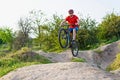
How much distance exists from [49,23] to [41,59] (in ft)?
78.5

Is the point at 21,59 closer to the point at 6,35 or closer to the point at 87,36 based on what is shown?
the point at 87,36

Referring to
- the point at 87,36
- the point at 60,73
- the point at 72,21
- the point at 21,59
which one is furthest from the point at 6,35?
the point at 60,73

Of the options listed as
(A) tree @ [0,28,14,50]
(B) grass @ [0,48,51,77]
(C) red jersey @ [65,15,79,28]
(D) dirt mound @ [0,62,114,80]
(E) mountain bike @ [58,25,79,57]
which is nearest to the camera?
(D) dirt mound @ [0,62,114,80]

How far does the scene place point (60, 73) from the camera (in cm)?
1292

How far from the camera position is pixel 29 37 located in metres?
55.3

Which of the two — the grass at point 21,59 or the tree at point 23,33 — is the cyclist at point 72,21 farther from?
the tree at point 23,33

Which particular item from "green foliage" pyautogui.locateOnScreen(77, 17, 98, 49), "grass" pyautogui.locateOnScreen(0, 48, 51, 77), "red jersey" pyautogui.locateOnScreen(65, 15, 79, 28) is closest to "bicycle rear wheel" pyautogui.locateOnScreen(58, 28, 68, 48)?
"red jersey" pyautogui.locateOnScreen(65, 15, 79, 28)

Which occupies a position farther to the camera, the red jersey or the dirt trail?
the red jersey

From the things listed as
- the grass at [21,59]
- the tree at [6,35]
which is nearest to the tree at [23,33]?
the tree at [6,35]

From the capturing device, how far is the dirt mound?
40.5 ft

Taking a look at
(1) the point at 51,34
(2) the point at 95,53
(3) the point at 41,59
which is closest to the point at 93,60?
(2) the point at 95,53

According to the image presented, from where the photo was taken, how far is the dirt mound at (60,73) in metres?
12.3

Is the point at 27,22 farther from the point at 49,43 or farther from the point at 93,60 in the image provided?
the point at 93,60

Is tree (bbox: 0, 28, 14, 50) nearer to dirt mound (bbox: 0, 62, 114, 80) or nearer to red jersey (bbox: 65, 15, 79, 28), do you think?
red jersey (bbox: 65, 15, 79, 28)
